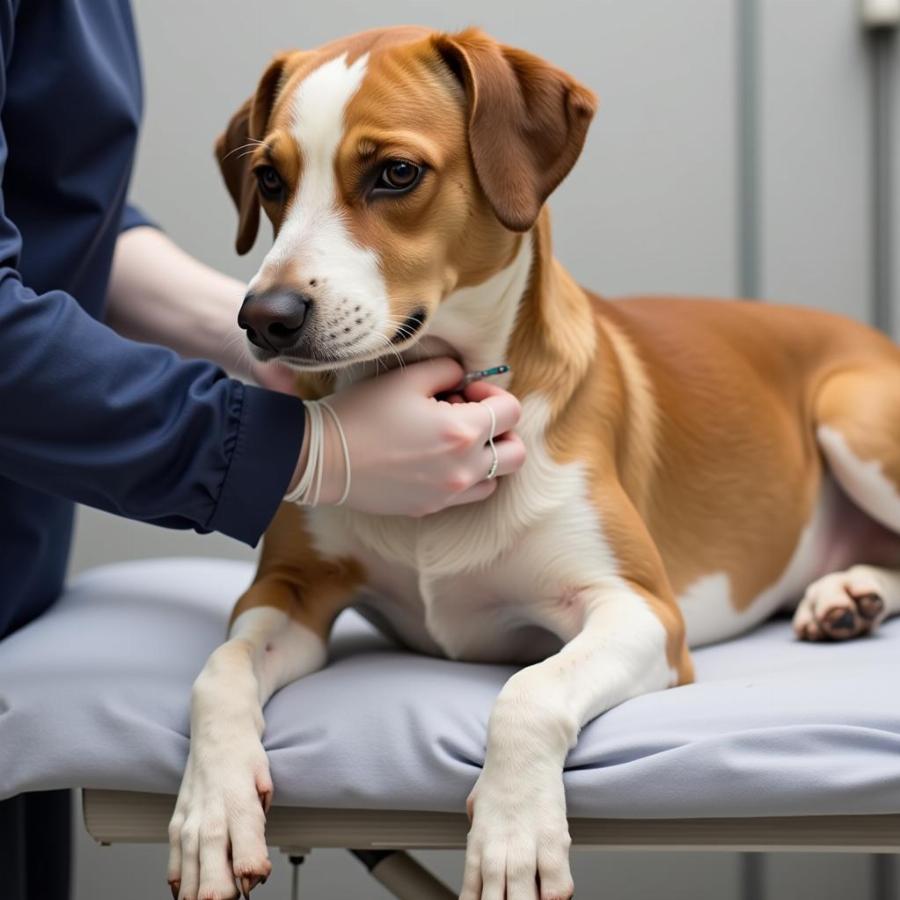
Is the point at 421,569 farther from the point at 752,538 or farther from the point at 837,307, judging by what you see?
the point at 837,307

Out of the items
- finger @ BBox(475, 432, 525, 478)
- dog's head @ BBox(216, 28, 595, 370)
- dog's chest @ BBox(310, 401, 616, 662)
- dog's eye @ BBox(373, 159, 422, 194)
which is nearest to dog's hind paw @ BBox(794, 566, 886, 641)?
dog's chest @ BBox(310, 401, 616, 662)

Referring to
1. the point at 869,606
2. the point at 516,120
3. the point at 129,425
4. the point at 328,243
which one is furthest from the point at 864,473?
the point at 129,425

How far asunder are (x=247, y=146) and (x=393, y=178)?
261 millimetres

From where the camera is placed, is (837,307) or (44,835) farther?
(837,307)

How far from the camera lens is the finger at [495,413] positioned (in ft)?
3.55

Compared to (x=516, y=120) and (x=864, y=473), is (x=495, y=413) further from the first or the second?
(x=864, y=473)

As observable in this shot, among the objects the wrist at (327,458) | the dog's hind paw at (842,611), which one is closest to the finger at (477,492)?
the wrist at (327,458)

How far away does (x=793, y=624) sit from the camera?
1.46m

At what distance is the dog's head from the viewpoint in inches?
39.2

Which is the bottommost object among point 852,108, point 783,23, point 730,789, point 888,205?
point 730,789

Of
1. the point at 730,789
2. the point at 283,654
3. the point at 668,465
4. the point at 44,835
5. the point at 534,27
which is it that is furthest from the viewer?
the point at 534,27

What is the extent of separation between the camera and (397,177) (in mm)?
1048

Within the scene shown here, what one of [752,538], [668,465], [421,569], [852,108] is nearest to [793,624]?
[752,538]

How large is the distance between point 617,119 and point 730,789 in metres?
1.44
